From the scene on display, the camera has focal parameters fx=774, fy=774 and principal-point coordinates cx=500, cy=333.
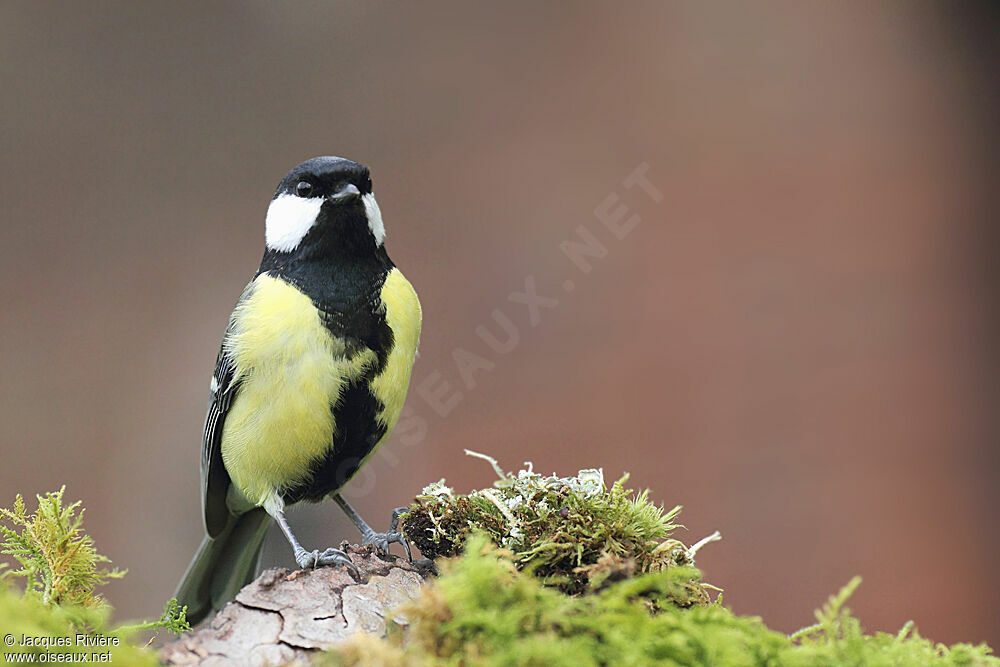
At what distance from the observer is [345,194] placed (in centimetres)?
112

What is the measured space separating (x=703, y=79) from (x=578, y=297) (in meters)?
0.84

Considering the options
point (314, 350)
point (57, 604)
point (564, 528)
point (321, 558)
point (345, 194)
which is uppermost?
point (345, 194)

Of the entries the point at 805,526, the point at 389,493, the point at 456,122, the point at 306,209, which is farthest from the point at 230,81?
the point at 805,526

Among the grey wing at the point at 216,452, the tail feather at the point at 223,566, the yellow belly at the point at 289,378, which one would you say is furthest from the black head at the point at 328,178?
the tail feather at the point at 223,566

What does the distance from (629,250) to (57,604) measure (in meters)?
2.15

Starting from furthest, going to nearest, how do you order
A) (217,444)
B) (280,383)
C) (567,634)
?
1. (217,444)
2. (280,383)
3. (567,634)

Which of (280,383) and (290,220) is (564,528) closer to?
(280,383)

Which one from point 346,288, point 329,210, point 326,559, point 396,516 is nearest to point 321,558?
point 326,559

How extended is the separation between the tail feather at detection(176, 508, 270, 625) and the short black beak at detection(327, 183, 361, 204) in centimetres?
61

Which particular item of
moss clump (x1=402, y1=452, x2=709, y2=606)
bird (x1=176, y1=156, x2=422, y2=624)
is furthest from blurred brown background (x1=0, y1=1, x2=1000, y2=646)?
moss clump (x1=402, y1=452, x2=709, y2=606)

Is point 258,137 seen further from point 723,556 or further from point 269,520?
point 723,556

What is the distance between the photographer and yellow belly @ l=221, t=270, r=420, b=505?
3.69ft

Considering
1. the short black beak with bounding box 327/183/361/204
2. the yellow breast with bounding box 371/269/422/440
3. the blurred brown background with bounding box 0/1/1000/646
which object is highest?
the blurred brown background with bounding box 0/1/1000/646

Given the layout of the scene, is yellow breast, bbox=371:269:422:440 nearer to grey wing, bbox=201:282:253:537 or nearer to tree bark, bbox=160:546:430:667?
grey wing, bbox=201:282:253:537
